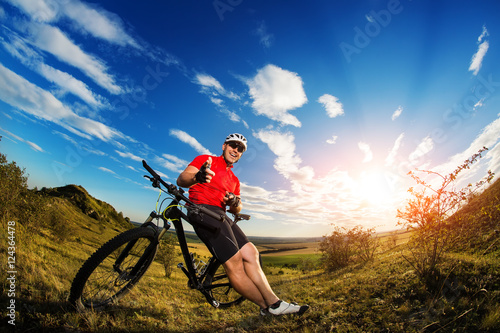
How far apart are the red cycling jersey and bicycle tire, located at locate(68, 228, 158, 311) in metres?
0.99

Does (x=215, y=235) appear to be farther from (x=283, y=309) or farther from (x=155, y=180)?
(x=283, y=309)

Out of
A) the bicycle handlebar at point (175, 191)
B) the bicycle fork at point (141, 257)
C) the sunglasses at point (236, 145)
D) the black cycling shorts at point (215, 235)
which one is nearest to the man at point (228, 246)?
the black cycling shorts at point (215, 235)

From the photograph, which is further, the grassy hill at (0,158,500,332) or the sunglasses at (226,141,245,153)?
the sunglasses at (226,141,245,153)

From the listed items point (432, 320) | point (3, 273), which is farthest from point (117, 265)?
point (432, 320)

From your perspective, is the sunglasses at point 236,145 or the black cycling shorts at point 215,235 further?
the sunglasses at point 236,145

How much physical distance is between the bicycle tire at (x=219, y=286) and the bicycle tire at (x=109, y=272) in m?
1.31

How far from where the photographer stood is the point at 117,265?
346cm

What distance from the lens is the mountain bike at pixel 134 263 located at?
2786 mm

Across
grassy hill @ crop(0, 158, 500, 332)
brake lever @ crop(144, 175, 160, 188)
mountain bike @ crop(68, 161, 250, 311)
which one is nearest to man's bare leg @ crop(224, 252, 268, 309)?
grassy hill @ crop(0, 158, 500, 332)

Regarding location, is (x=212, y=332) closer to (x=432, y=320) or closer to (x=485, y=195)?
(x=432, y=320)

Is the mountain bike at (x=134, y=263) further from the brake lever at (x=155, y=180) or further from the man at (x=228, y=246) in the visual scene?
the man at (x=228, y=246)

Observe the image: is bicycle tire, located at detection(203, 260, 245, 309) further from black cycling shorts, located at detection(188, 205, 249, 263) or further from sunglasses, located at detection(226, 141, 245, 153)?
sunglasses, located at detection(226, 141, 245, 153)

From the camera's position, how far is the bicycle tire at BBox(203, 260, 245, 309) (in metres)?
4.23

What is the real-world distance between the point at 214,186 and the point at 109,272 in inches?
87.6
